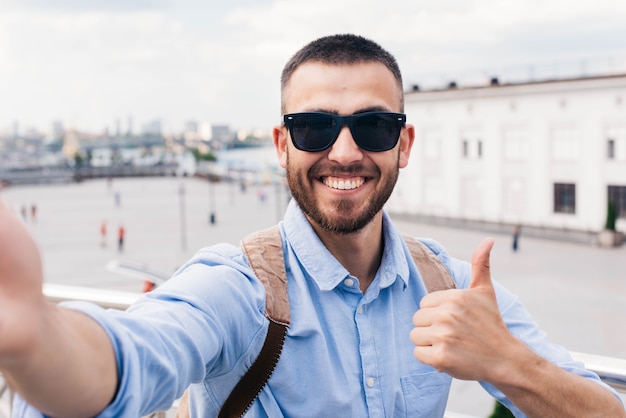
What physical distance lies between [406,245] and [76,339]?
1.20m

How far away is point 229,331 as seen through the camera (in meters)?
1.51

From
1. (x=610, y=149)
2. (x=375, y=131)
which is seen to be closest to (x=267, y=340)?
(x=375, y=131)

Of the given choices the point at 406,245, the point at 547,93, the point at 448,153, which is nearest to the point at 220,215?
the point at 448,153

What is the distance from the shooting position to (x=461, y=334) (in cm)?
144

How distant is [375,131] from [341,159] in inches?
5.0

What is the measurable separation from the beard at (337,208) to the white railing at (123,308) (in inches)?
32.2

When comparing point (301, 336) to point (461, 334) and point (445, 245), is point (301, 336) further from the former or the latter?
point (445, 245)

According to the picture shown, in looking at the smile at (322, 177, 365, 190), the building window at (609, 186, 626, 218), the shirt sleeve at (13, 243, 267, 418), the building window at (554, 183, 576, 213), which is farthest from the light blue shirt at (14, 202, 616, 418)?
the building window at (554, 183, 576, 213)

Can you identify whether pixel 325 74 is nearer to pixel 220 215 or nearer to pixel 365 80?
pixel 365 80

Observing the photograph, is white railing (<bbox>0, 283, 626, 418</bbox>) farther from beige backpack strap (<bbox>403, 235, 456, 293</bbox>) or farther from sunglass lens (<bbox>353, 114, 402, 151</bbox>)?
sunglass lens (<bbox>353, 114, 402, 151</bbox>)

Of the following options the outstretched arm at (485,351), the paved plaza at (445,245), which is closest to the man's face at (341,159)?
the outstretched arm at (485,351)

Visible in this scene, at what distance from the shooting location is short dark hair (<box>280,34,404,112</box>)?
186 centimetres

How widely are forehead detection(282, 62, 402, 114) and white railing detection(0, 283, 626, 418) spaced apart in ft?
3.39

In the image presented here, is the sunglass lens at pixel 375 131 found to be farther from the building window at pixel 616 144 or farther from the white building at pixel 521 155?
the building window at pixel 616 144
